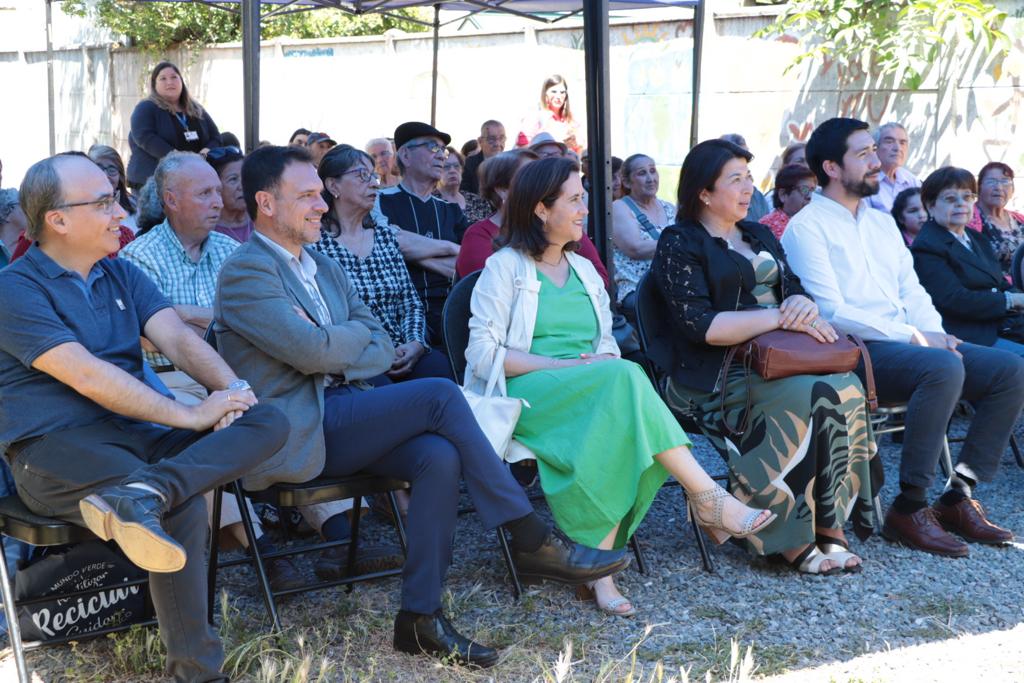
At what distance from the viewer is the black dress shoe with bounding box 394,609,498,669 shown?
11.1 feet

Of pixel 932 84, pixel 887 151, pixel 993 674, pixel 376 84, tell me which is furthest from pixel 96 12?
pixel 993 674

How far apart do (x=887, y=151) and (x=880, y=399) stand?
3827mm

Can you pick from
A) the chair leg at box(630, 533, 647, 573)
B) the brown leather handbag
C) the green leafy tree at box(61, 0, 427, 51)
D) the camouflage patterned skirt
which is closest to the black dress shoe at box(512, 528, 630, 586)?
the chair leg at box(630, 533, 647, 573)

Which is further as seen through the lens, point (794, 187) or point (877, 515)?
point (794, 187)

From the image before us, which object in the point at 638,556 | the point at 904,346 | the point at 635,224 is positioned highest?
the point at 635,224

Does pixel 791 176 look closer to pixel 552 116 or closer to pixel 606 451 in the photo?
pixel 552 116

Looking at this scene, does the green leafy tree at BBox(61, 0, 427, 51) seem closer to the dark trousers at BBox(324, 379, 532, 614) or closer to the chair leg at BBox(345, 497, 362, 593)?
the chair leg at BBox(345, 497, 362, 593)

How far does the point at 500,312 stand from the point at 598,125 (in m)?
1.40

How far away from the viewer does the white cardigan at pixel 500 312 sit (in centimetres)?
417

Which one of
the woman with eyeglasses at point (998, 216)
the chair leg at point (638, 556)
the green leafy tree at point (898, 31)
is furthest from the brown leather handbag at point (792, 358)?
the green leafy tree at point (898, 31)

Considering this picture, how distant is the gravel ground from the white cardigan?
78 centimetres

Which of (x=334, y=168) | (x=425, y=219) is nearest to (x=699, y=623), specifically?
(x=334, y=168)

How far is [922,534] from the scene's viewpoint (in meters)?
4.48

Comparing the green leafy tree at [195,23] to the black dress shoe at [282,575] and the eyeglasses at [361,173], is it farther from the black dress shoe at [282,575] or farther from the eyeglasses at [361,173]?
the black dress shoe at [282,575]
